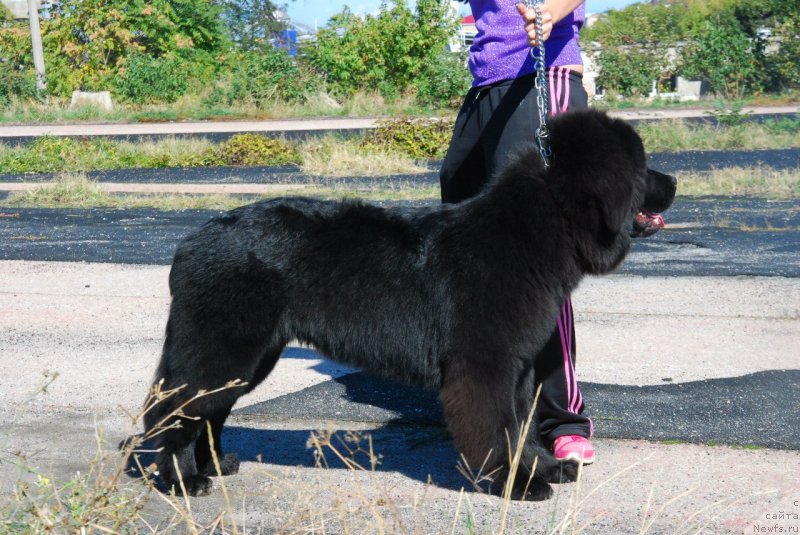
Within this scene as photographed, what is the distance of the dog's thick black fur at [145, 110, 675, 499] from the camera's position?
3965mm

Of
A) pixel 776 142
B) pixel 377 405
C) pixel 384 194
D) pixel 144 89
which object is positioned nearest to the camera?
pixel 377 405

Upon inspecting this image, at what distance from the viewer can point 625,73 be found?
3334 centimetres

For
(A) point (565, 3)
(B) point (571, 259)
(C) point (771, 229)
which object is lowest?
(C) point (771, 229)

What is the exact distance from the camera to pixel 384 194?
14445 mm

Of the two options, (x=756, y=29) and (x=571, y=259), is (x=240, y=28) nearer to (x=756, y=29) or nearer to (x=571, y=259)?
(x=756, y=29)

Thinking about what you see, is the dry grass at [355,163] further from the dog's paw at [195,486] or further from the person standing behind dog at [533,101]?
the dog's paw at [195,486]

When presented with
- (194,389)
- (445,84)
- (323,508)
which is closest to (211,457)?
(194,389)

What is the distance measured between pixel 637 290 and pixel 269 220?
179 inches

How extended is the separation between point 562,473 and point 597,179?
4.01ft

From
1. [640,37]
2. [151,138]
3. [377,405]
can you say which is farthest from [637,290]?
[640,37]

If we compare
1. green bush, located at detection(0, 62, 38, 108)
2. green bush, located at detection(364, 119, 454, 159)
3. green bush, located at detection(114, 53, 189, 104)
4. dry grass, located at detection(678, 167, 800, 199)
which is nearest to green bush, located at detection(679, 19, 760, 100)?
green bush, located at detection(364, 119, 454, 159)

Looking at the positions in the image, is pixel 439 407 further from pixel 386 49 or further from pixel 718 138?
pixel 386 49

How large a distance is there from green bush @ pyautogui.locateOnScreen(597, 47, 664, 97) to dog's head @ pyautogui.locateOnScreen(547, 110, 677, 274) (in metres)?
30.3

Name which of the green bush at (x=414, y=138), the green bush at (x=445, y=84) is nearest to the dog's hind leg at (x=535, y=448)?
the green bush at (x=414, y=138)
